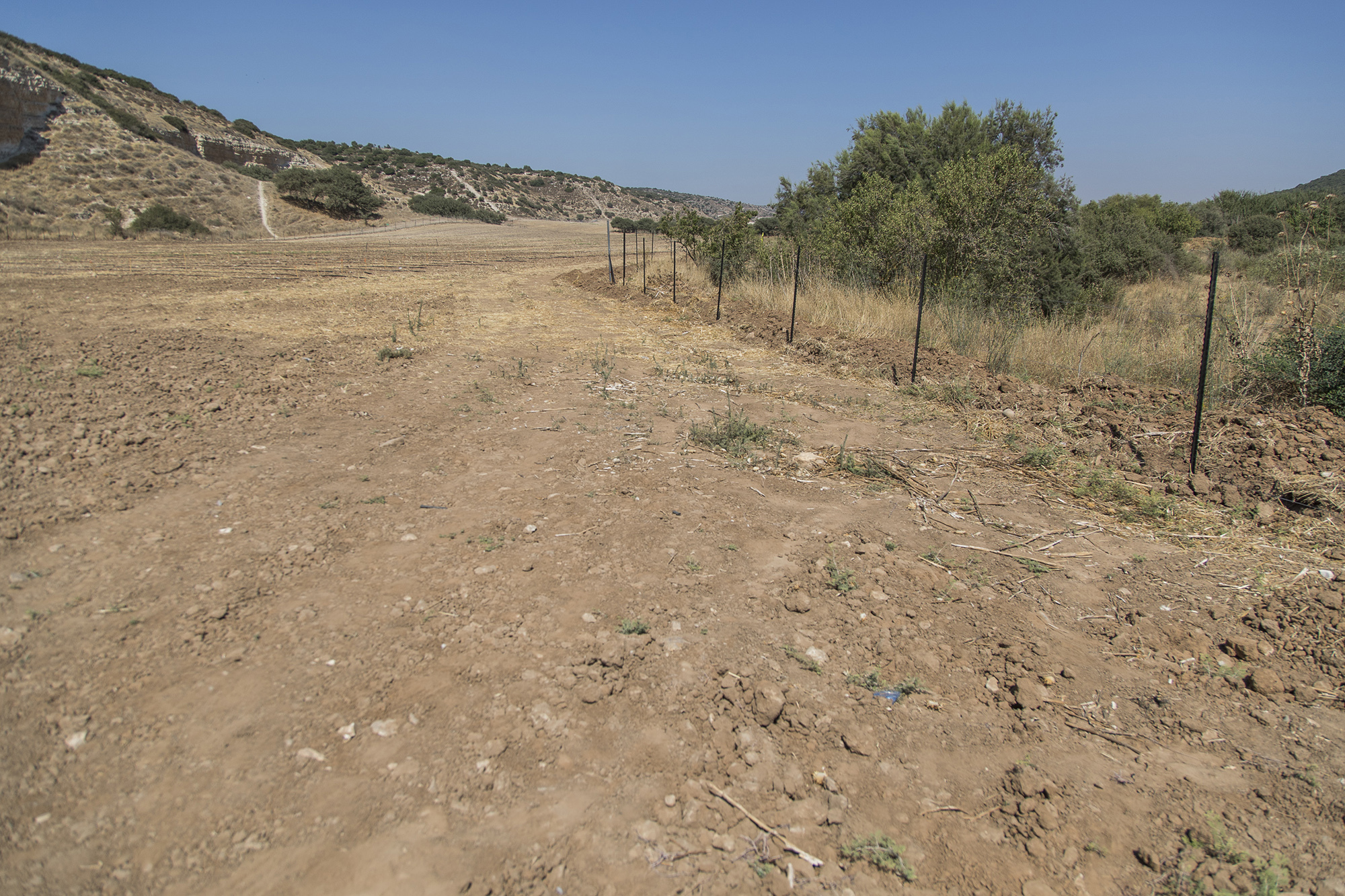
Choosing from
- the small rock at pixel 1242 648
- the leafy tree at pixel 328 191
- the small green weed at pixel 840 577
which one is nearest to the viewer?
the small rock at pixel 1242 648

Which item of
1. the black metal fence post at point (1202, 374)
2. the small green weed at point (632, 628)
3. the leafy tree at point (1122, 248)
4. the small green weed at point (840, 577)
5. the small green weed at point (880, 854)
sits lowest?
the small green weed at point (880, 854)

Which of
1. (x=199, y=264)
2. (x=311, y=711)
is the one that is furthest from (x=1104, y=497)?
(x=199, y=264)

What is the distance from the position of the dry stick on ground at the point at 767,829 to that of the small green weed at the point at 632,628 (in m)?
0.97

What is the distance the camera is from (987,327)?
34.7ft

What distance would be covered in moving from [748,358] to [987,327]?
355 cm

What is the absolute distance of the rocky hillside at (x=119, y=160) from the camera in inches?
1214

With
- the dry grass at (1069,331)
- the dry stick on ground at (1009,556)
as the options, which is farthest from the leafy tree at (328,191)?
the dry stick on ground at (1009,556)

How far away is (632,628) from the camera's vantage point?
3598mm

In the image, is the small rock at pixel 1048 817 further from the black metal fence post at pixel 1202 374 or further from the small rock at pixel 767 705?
the black metal fence post at pixel 1202 374

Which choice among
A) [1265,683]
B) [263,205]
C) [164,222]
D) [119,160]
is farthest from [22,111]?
[1265,683]

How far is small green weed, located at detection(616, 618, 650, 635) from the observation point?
359cm

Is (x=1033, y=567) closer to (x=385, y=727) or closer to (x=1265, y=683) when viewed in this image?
(x=1265, y=683)

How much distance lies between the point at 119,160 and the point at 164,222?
8202 millimetres

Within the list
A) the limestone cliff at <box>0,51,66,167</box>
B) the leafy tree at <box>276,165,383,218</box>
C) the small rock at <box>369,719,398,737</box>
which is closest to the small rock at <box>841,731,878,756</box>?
the small rock at <box>369,719,398,737</box>
